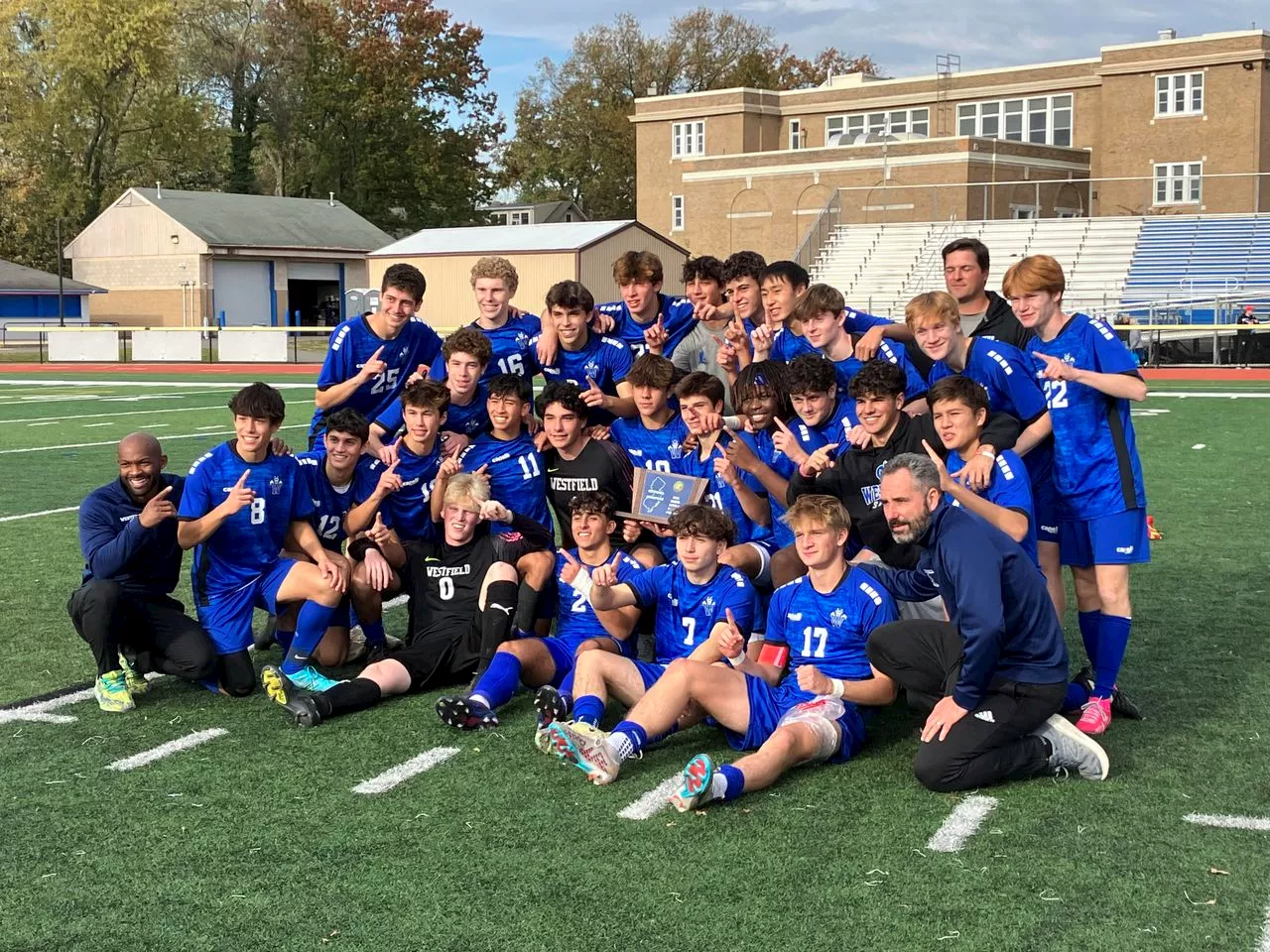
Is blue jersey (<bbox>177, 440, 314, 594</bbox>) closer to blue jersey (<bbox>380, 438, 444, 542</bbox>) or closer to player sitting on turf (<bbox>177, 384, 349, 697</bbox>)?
→ player sitting on turf (<bbox>177, 384, 349, 697</bbox>)

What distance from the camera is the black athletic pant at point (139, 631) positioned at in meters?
5.61

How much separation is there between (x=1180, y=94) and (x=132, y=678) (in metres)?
44.7

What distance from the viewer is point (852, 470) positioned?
18.3 ft

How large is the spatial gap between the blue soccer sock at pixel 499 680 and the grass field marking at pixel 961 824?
187cm

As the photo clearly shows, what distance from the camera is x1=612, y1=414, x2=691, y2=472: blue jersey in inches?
248

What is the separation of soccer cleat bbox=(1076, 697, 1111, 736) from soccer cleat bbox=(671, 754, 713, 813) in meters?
1.58

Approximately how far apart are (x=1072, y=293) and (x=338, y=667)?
1212 inches

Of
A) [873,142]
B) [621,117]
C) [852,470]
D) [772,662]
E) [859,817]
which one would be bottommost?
[859,817]

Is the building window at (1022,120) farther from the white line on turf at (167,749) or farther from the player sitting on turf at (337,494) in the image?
the white line on turf at (167,749)

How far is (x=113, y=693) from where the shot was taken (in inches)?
219

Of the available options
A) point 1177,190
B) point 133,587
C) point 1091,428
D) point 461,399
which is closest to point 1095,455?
point 1091,428

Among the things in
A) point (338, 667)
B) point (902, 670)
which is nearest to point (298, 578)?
point (338, 667)

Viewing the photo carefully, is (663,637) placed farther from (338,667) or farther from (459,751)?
(338,667)

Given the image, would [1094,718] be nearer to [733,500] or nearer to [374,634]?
[733,500]
